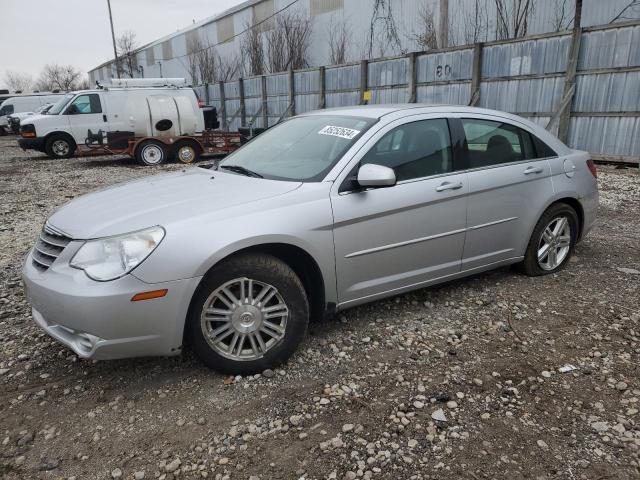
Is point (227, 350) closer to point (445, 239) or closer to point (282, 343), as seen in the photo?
point (282, 343)

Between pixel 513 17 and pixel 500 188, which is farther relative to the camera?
pixel 513 17

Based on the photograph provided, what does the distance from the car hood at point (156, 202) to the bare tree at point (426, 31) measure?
1815 cm

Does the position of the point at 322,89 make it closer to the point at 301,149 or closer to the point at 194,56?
the point at 301,149

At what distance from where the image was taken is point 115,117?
→ 14359mm

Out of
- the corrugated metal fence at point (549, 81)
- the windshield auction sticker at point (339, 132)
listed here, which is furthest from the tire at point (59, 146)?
the windshield auction sticker at point (339, 132)

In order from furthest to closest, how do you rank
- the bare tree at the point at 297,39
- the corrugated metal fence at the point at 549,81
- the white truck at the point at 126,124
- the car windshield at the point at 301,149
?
the bare tree at the point at 297,39, the white truck at the point at 126,124, the corrugated metal fence at the point at 549,81, the car windshield at the point at 301,149

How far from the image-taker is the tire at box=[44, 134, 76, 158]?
48.2ft

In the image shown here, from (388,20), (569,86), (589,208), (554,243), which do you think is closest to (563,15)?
(569,86)

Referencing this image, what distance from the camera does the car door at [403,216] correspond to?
313 centimetres

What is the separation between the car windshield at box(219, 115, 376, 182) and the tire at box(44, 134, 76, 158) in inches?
513

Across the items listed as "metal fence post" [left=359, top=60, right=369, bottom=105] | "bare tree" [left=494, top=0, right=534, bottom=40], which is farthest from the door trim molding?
"bare tree" [left=494, top=0, right=534, bottom=40]

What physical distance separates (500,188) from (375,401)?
80.9 inches

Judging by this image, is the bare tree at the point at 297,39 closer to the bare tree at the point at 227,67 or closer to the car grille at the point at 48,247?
the bare tree at the point at 227,67

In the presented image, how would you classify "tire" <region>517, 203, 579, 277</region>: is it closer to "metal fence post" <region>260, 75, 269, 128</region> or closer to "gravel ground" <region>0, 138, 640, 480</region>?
"gravel ground" <region>0, 138, 640, 480</region>
